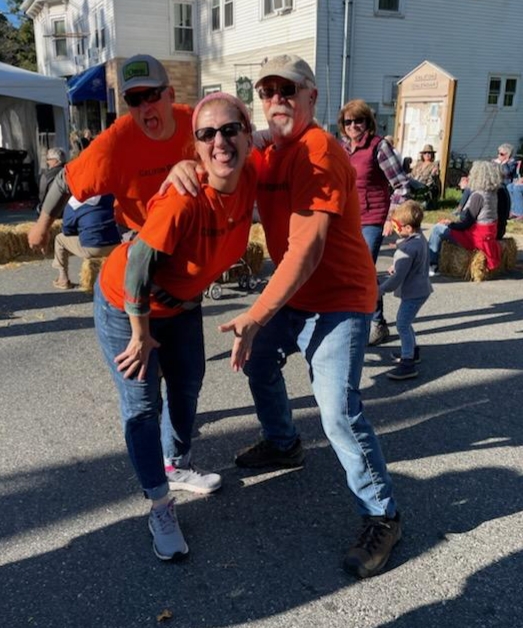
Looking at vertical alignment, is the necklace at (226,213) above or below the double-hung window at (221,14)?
below

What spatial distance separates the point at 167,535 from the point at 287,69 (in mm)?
1982

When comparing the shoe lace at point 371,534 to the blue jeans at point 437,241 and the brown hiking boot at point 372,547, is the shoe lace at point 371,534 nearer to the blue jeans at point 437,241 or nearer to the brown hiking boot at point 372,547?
the brown hiking boot at point 372,547

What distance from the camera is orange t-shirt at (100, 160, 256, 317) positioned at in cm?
212

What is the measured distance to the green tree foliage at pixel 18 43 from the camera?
36281 millimetres


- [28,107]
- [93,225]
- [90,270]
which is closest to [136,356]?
[93,225]

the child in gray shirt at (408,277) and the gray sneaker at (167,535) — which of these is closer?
the gray sneaker at (167,535)

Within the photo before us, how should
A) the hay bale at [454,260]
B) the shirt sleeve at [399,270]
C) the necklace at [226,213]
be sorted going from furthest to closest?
1. the hay bale at [454,260]
2. the shirt sleeve at [399,270]
3. the necklace at [226,213]

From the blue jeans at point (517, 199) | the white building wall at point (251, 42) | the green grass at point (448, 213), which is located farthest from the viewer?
the white building wall at point (251, 42)

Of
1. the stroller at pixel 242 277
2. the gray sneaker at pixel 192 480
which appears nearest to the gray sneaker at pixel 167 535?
the gray sneaker at pixel 192 480

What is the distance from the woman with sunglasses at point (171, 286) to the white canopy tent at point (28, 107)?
1162 cm

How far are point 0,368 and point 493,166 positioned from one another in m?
5.79

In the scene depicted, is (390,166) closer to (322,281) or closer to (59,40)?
(322,281)

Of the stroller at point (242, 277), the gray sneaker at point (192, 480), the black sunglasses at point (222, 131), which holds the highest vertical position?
the black sunglasses at point (222, 131)

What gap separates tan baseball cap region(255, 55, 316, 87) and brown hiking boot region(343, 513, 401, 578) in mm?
1856
